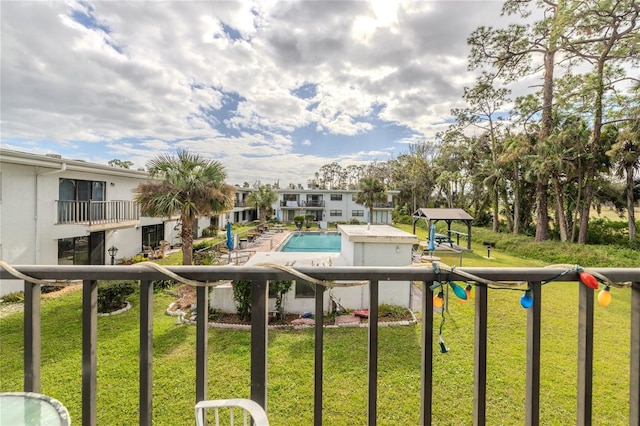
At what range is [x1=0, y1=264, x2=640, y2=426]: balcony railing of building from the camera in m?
1.08

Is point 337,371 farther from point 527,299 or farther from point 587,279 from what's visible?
point 587,279

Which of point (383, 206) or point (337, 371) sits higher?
point (383, 206)

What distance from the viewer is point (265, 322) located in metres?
1.14

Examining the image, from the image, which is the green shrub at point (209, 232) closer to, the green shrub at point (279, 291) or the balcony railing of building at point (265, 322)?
the green shrub at point (279, 291)

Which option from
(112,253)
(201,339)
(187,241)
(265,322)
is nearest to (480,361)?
(265,322)

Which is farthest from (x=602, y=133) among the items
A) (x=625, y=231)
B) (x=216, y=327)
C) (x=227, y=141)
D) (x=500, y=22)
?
(x=227, y=141)

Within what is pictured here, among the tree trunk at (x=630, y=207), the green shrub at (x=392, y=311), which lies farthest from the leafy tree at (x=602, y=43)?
the green shrub at (x=392, y=311)

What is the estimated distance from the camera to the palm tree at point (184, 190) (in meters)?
9.77

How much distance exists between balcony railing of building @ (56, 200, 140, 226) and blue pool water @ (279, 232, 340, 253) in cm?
892

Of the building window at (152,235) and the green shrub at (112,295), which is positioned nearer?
the green shrub at (112,295)

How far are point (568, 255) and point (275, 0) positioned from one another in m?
16.5

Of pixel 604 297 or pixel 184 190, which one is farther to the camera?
pixel 184 190

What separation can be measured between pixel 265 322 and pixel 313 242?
21.6 m

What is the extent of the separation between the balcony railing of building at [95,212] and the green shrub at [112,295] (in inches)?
146
